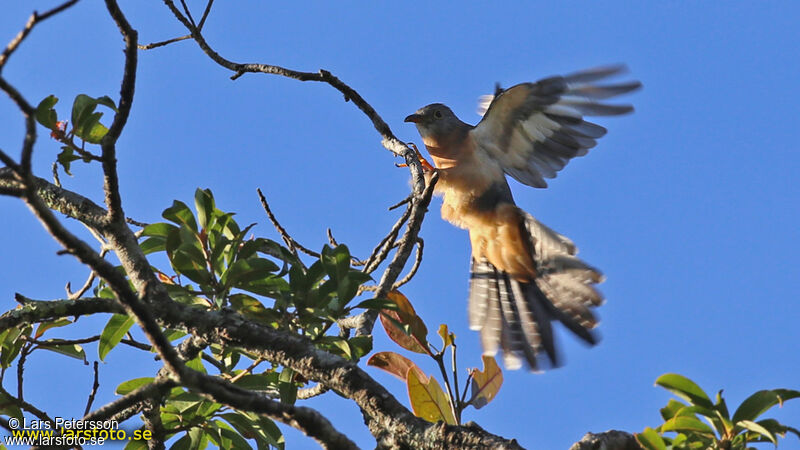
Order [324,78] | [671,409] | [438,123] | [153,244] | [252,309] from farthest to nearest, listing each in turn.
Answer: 1. [438,123]
2. [324,78]
3. [153,244]
4. [252,309]
5. [671,409]

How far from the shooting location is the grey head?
17.0 ft

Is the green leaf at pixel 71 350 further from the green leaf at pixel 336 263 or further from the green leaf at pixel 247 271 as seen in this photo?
the green leaf at pixel 336 263

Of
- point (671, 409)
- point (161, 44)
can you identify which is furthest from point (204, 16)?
point (671, 409)

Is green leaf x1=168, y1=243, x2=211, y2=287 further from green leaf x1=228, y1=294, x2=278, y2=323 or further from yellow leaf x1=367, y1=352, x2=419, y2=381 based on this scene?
yellow leaf x1=367, y1=352, x2=419, y2=381

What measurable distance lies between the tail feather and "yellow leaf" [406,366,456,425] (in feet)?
3.62

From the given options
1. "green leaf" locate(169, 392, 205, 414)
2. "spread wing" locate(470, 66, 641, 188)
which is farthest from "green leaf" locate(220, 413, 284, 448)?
"spread wing" locate(470, 66, 641, 188)

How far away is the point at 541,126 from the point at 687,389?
112 inches

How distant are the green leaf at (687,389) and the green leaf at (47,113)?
193 cm

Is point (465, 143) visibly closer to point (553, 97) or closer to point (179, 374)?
point (553, 97)

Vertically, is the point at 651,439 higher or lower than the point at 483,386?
lower

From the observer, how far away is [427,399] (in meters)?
2.70

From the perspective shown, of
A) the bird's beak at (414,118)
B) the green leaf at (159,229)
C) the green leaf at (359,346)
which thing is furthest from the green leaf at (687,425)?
the bird's beak at (414,118)

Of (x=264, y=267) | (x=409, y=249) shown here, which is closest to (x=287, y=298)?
(x=264, y=267)

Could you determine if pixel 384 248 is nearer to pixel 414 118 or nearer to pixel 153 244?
pixel 153 244
